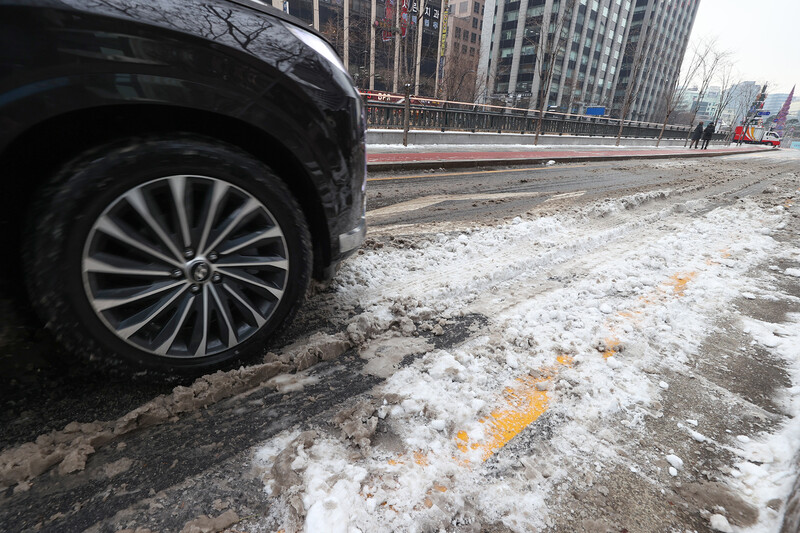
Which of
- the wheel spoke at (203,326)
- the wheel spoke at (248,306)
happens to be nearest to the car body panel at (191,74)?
the wheel spoke at (248,306)

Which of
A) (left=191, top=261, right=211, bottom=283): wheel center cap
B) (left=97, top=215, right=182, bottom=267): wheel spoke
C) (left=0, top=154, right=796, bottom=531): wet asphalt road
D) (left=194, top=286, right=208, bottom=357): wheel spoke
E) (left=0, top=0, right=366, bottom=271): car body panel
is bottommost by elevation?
(left=0, top=154, right=796, bottom=531): wet asphalt road

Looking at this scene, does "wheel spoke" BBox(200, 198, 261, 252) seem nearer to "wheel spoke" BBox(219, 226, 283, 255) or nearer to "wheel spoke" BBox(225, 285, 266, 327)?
"wheel spoke" BBox(219, 226, 283, 255)

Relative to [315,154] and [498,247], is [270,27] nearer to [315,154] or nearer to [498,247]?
[315,154]

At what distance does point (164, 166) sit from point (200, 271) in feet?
1.39

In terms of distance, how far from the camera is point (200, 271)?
153cm

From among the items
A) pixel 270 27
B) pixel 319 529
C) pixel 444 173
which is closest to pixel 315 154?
pixel 270 27

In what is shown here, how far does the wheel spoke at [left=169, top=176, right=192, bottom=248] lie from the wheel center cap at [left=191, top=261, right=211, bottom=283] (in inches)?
3.4

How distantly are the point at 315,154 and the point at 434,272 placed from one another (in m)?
1.53

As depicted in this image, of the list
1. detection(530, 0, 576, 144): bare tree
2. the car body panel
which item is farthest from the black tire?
detection(530, 0, 576, 144): bare tree

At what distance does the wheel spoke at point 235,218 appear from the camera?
1.55 m

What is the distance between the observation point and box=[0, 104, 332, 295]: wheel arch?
128cm

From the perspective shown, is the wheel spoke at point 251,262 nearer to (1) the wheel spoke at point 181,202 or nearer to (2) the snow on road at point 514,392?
(1) the wheel spoke at point 181,202

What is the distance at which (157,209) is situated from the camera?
1.43 meters

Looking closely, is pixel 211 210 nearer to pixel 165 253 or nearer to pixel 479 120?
pixel 165 253
